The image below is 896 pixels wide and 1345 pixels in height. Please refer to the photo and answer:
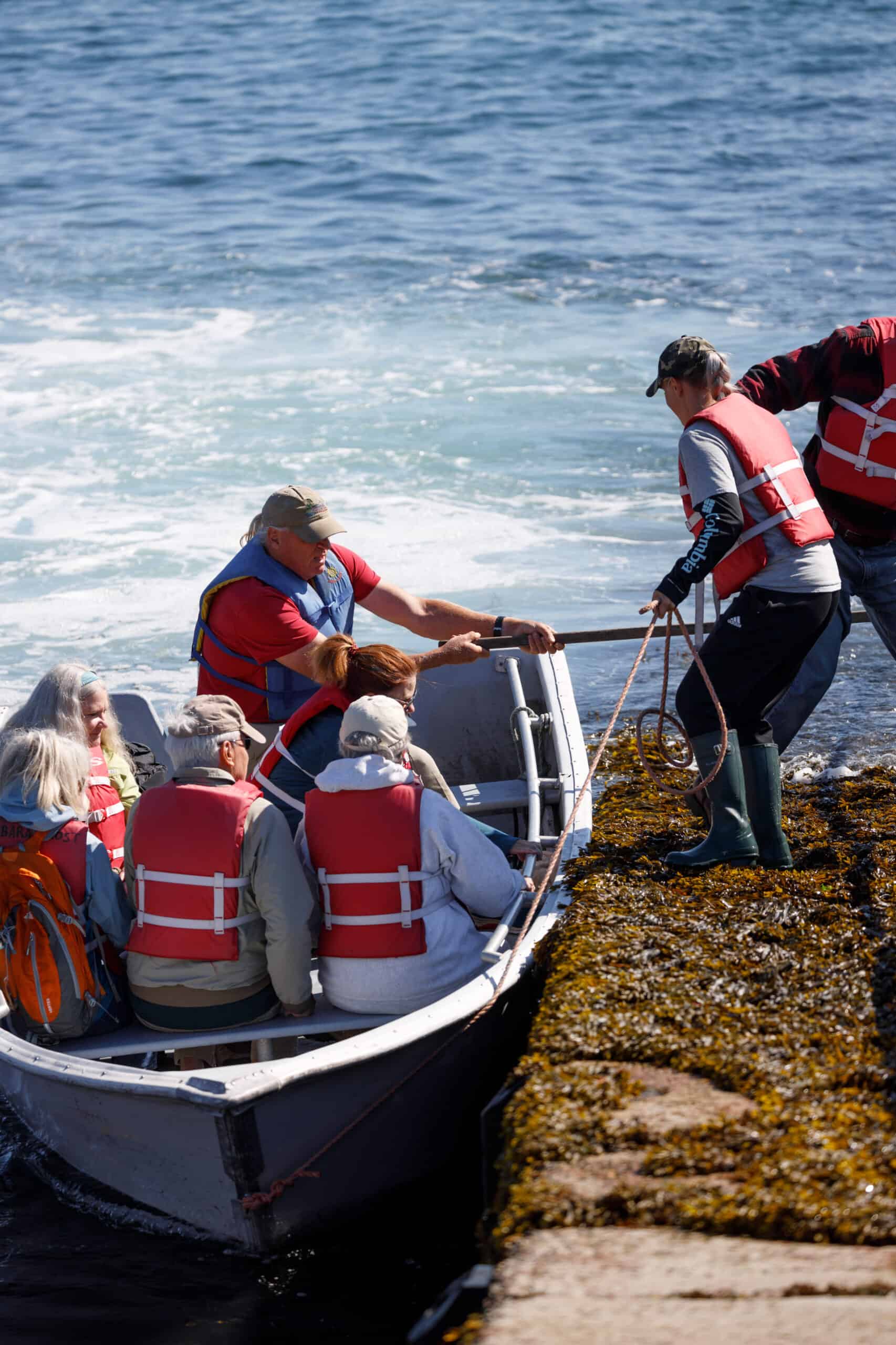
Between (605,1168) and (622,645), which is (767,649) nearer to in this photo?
(605,1168)

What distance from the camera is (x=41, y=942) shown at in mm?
3748

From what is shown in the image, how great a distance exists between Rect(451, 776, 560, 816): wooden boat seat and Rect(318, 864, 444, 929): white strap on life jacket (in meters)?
1.59

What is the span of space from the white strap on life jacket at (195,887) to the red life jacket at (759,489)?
1.60 meters

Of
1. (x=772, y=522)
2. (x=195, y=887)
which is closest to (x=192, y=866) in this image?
(x=195, y=887)

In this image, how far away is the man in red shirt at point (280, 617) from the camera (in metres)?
4.68

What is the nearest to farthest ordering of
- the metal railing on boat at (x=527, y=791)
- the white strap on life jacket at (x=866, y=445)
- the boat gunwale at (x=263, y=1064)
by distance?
the boat gunwale at (x=263, y=1064)
the metal railing on boat at (x=527, y=791)
the white strap on life jacket at (x=866, y=445)

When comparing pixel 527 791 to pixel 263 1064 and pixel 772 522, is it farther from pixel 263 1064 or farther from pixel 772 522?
pixel 263 1064

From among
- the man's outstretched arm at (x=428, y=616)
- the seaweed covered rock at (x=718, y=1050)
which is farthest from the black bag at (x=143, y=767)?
the seaweed covered rock at (x=718, y=1050)

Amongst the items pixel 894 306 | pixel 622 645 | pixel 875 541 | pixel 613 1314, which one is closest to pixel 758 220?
pixel 894 306

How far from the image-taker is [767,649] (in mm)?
4117

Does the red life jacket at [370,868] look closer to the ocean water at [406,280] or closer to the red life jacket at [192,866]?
the red life jacket at [192,866]

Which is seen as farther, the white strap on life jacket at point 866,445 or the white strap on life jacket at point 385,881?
the white strap on life jacket at point 866,445

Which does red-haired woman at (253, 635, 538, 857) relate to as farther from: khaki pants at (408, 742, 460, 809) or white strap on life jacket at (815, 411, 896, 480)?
white strap on life jacket at (815, 411, 896, 480)

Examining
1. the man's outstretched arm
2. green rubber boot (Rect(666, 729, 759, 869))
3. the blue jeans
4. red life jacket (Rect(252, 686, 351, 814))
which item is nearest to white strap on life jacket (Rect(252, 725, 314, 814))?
red life jacket (Rect(252, 686, 351, 814))
